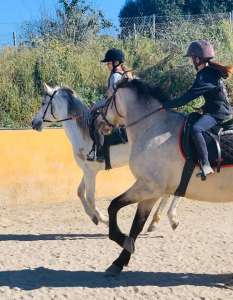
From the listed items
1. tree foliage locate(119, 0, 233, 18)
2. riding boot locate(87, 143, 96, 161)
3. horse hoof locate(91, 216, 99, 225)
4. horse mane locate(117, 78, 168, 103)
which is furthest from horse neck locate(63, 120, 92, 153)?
tree foliage locate(119, 0, 233, 18)

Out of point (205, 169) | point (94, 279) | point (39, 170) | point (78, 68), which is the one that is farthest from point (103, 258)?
point (78, 68)

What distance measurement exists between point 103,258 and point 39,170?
4.10 m

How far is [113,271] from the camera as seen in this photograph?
6.14m

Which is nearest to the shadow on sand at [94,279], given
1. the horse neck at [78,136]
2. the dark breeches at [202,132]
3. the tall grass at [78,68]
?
the dark breeches at [202,132]

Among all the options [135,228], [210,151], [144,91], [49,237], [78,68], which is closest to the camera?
[210,151]

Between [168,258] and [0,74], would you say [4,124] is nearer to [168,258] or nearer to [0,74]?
[0,74]

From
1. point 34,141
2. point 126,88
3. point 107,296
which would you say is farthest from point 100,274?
point 34,141

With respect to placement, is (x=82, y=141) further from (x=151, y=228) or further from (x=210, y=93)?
(x=210, y=93)

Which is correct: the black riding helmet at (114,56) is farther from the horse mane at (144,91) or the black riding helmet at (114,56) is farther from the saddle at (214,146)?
the saddle at (214,146)

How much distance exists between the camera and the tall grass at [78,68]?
15.2 m

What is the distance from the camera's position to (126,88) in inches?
254

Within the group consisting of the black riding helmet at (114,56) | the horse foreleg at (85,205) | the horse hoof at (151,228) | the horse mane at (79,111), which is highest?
the black riding helmet at (114,56)

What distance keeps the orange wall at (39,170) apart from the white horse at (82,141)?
1.71 m

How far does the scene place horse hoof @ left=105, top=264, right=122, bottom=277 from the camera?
6.12 m
